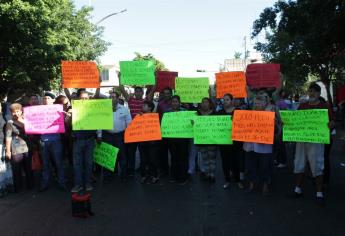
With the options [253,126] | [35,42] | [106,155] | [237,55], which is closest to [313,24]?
[253,126]

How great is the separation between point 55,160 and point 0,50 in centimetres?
1318

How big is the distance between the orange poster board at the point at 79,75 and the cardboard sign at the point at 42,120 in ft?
2.23

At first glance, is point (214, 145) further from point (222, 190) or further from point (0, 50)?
point (0, 50)

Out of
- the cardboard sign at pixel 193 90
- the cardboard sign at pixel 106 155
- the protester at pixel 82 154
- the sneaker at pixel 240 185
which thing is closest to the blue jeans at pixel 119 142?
the cardboard sign at pixel 106 155

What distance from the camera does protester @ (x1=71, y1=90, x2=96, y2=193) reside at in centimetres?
805

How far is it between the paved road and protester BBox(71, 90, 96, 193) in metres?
0.29

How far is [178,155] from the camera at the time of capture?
8.82 m

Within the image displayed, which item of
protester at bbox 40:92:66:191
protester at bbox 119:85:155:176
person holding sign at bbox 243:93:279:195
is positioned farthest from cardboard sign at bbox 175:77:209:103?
protester at bbox 40:92:66:191

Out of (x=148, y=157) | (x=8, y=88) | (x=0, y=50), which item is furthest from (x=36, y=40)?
(x=148, y=157)

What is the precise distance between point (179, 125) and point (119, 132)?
48.5 inches

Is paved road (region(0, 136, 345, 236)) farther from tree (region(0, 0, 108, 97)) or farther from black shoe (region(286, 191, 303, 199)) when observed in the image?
tree (region(0, 0, 108, 97))

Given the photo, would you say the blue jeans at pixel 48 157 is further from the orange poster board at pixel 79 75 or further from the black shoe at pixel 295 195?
the black shoe at pixel 295 195

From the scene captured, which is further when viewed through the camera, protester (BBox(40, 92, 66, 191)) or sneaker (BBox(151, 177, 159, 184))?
sneaker (BBox(151, 177, 159, 184))

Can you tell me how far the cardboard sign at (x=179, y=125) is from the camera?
859cm
